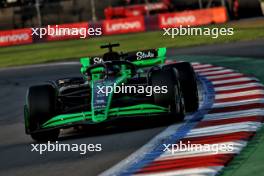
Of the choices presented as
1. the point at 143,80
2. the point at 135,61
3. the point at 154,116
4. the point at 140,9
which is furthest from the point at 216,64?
the point at 140,9

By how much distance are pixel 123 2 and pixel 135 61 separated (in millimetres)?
39192

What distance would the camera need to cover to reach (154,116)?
10656 millimetres

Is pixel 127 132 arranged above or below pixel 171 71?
below

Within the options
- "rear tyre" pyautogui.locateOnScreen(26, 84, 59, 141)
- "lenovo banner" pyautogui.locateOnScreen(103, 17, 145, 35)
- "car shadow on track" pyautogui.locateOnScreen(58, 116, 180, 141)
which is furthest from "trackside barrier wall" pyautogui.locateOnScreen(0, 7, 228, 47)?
"rear tyre" pyautogui.locateOnScreen(26, 84, 59, 141)

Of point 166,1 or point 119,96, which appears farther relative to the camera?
point 166,1

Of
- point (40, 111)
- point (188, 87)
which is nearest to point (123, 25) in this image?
point (188, 87)

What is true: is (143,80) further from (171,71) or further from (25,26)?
(25,26)

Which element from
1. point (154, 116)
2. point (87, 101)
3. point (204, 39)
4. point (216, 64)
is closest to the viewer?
point (154, 116)

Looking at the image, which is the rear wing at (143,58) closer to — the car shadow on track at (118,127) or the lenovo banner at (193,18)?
the car shadow on track at (118,127)

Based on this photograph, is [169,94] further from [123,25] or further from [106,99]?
[123,25]

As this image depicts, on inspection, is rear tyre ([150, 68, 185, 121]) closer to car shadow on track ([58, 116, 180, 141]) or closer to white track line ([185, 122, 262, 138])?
car shadow on track ([58, 116, 180, 141])

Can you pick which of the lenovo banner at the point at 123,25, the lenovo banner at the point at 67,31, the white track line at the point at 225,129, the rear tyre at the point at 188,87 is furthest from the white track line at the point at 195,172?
the lenovo banner at the point at 123,25

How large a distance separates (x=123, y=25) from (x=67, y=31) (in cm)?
342

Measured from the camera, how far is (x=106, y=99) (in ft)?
35.4
